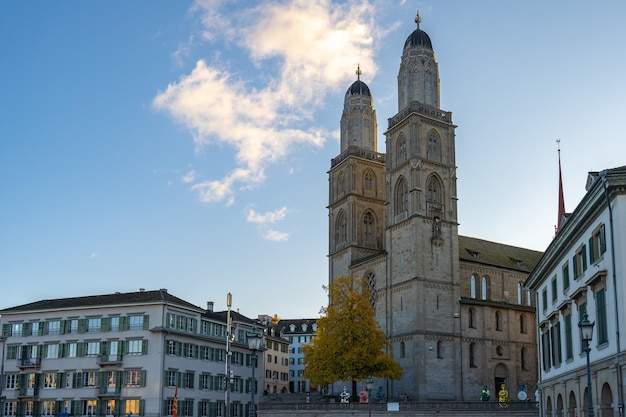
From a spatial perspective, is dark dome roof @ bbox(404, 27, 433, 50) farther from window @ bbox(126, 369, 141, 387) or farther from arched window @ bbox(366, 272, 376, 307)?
window @ bbox(126, 369, 141, 387)

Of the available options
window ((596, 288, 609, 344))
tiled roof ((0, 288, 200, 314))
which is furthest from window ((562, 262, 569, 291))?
tiled roof ((0, 288, 200, 314))

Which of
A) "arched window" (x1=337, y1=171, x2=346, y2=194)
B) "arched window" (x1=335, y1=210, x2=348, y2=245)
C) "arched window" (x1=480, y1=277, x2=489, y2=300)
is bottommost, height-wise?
"arched window" (x1=480, y1=277, x2=489, y2=300)

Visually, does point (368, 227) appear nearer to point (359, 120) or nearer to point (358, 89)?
point (359, 120)

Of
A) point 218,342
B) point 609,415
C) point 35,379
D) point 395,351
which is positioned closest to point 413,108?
point 395,351

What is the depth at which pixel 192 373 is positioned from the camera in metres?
78.9

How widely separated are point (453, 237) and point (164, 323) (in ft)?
105

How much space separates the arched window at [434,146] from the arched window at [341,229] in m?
16.0

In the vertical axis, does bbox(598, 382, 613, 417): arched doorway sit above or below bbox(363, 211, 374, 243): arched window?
below

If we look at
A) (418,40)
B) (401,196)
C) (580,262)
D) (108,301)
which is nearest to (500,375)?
(401,196)

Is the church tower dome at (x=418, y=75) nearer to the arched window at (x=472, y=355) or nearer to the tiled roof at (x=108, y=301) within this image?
the arched window at (x=472, y=355)

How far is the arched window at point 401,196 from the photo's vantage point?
83.5 meters

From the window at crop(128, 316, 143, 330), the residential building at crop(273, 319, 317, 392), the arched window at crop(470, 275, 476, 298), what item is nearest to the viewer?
the window at crop(128, 316, 143, 330)

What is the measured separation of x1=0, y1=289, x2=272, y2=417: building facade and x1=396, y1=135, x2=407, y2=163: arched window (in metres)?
27.5

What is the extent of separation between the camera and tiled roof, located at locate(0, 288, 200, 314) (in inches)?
3019
